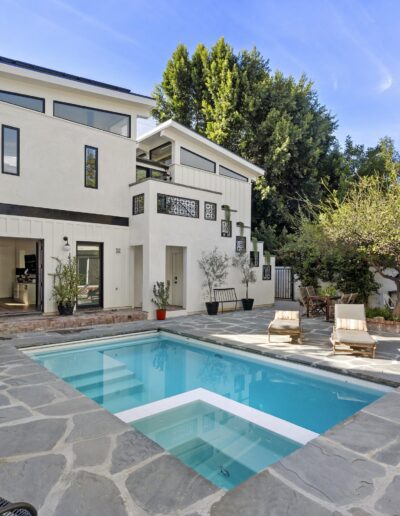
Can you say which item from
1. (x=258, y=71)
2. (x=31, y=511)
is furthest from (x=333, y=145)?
(x=31, y=511)

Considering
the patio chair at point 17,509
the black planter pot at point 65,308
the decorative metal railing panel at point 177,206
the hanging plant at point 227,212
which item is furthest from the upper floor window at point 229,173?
the patio chair at point 17,509

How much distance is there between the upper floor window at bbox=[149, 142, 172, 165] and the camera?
52.1 ft

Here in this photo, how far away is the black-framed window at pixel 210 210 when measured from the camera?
1438 centimetres

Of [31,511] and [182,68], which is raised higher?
[182,68]

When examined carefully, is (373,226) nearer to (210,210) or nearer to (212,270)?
(212,270)

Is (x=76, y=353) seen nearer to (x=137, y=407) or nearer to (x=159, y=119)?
(x=137, y=407)

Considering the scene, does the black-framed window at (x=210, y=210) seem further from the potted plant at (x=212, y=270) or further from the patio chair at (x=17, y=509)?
the patio chair at (x=17, y=509)

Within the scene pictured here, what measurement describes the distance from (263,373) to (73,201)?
348 inches

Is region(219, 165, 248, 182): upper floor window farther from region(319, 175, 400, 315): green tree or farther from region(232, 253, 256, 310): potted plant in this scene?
region(319, 175, 400, 315): green tree

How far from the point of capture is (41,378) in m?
6.06

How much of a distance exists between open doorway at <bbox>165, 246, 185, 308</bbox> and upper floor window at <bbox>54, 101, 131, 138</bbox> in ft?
17.1

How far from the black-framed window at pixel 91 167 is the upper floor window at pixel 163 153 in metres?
4.00

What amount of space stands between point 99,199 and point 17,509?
11.7m

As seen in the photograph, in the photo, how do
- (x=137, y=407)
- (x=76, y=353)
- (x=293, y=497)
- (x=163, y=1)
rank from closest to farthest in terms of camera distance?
(x=293, y=497) < (x=137, y=407) < (x=76, y=353) < (x=163, y=1)
